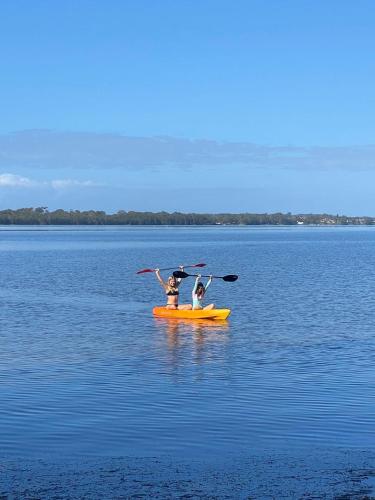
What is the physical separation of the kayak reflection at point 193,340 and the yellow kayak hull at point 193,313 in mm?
189

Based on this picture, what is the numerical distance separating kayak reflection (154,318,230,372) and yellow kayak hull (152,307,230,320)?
0.19 m

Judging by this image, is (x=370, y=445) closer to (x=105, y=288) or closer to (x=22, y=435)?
(x=22, y=435)

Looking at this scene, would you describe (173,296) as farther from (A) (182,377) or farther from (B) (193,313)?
(A) (182,377)

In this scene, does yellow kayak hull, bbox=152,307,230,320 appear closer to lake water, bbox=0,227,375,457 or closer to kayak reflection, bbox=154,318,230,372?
kayak reflection, bbox=154,318,230,372

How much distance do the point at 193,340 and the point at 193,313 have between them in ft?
19.4

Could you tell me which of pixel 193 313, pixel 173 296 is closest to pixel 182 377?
pixel 193 313

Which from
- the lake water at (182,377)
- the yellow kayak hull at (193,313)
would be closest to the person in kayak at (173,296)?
the yellow kayak hull at (193,313)

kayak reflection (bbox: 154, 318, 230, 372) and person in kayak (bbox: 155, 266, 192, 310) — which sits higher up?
person in kayak (bbox: 155, 266, 192, 310)

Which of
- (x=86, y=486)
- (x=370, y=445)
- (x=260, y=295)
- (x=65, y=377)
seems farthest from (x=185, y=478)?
(x=260, y=295)

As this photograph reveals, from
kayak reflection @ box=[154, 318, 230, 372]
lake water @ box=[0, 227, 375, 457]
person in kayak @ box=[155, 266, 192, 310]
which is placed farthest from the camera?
person in kayak @ box=[155, 266, 192, 310]

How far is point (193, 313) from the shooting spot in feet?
109

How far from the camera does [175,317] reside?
33469 mm

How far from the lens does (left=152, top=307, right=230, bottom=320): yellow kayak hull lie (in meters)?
32.6

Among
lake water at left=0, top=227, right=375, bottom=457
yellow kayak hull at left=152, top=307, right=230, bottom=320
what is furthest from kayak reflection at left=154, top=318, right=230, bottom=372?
yellow kayak hull at left=152, top=307, right=230, bottom=320
